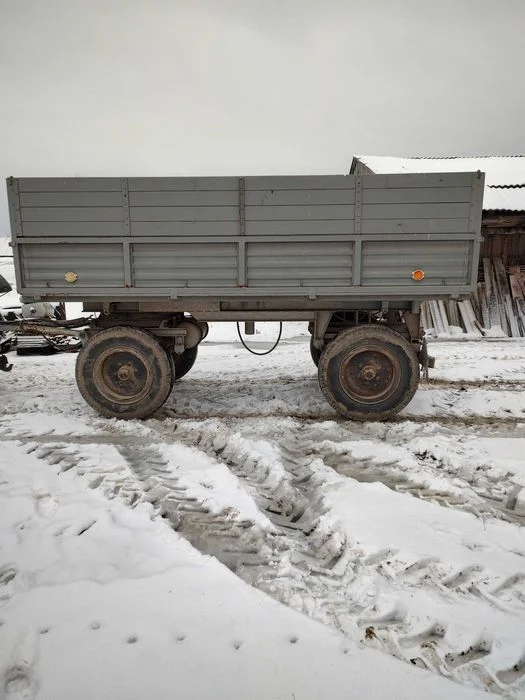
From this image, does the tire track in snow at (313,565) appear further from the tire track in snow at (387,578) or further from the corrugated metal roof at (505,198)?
the corrugated metal roof at (505,198)

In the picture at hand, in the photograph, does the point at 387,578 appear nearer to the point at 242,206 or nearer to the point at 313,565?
the point at 313,565

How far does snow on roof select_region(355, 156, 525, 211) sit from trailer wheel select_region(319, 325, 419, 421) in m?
8.46

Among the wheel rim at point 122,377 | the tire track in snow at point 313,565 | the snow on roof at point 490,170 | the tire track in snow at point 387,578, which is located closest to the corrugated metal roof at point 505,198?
the snow on roof at point 490,170

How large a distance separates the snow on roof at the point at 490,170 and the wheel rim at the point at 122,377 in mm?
10137

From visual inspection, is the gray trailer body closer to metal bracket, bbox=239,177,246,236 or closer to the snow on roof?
metal bracket, bbox=239,177,246,236

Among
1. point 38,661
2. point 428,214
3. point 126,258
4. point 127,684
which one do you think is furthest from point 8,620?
point 428,214

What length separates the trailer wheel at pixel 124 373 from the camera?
4746 mm

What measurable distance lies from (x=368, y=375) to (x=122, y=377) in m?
2.83

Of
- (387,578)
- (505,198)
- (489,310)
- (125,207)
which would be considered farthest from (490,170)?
(387,578)

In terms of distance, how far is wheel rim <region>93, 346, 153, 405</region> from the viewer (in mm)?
4777

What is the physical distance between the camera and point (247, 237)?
4383mm

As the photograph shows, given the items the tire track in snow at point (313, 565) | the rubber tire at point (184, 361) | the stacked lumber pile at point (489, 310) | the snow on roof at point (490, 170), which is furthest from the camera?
the snow on roof at point (490, 170)

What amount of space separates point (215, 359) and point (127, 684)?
274 inches

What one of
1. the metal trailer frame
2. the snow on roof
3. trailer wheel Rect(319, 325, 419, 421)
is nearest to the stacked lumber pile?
the snow on roof
